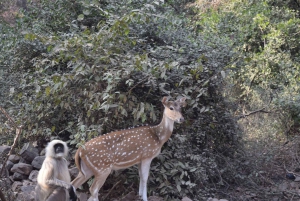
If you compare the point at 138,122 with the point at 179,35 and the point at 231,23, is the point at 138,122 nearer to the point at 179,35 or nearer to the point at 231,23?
the point at 179,35

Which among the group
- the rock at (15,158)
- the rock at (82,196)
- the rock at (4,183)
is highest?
the rock at (4,183)

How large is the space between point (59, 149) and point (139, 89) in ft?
7.87

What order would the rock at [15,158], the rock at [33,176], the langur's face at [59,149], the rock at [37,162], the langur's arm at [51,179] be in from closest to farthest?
1. the langur's arm at [51,179]
2. the langur's face at [59,149]
3. the rock at [33,176]
4. the rock at [37,162]
5. the rock at [15,158]

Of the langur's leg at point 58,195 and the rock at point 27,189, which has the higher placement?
the langur's leg at point 58,195

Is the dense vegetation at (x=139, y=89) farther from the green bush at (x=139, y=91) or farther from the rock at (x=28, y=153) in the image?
the rock at (x=28, y=153)

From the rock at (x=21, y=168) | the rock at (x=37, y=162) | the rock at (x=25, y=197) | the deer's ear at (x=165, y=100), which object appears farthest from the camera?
the rock at (x=37, y=162)

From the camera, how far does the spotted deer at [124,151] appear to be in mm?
7305

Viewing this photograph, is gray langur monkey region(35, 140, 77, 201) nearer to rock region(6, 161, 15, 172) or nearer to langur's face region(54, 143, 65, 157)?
langur's face region(54, 143, 65, 157)

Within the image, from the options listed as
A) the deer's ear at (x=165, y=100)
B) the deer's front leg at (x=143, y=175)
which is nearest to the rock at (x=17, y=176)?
the deer's front leg at (x=143, y=175)

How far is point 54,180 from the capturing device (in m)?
6.56

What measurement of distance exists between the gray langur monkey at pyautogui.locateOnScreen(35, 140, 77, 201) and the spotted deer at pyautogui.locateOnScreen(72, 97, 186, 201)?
1.96 ft

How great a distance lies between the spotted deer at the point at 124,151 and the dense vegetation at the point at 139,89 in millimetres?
332

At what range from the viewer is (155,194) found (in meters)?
8.07

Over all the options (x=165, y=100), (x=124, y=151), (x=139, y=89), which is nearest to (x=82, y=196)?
(x=124, y=151)
